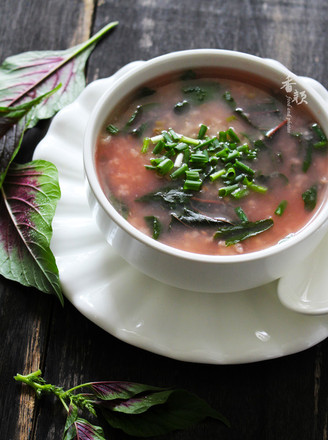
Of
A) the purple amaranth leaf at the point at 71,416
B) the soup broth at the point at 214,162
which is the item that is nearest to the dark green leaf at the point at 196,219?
the soup broth at the point at 214,162

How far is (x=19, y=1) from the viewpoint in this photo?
2682 millimetres

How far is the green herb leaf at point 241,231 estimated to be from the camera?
1747mm

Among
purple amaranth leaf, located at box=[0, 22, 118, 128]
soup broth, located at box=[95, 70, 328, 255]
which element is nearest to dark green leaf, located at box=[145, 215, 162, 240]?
soup broth, located at box=[95, 70, 328, 255]

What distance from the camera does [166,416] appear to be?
5.76ft

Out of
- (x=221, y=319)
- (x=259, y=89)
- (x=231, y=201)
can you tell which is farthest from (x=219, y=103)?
(x=221, y=319)

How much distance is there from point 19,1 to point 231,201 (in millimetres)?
1471

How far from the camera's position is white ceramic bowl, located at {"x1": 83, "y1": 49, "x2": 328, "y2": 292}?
5.44 feet

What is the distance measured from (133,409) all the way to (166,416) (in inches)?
3.7

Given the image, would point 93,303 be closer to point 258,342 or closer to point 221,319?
point 221,319

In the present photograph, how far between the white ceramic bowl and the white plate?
10 centimetres

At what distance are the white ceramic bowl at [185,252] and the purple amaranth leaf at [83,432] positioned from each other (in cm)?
45

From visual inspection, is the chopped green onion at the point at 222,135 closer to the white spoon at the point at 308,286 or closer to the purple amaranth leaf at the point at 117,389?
the white spoon at the point at 308,286

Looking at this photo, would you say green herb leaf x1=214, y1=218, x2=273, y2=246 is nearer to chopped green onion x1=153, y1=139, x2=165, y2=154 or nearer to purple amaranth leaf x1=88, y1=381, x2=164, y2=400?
chopped green onion x1=153, y1=139, x2=165, y2=154

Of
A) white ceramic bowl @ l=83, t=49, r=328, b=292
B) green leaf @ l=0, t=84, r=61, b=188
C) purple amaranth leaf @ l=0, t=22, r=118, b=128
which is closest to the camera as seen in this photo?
white ceramic bowl @ l=83, t=49, r=328, b=292
